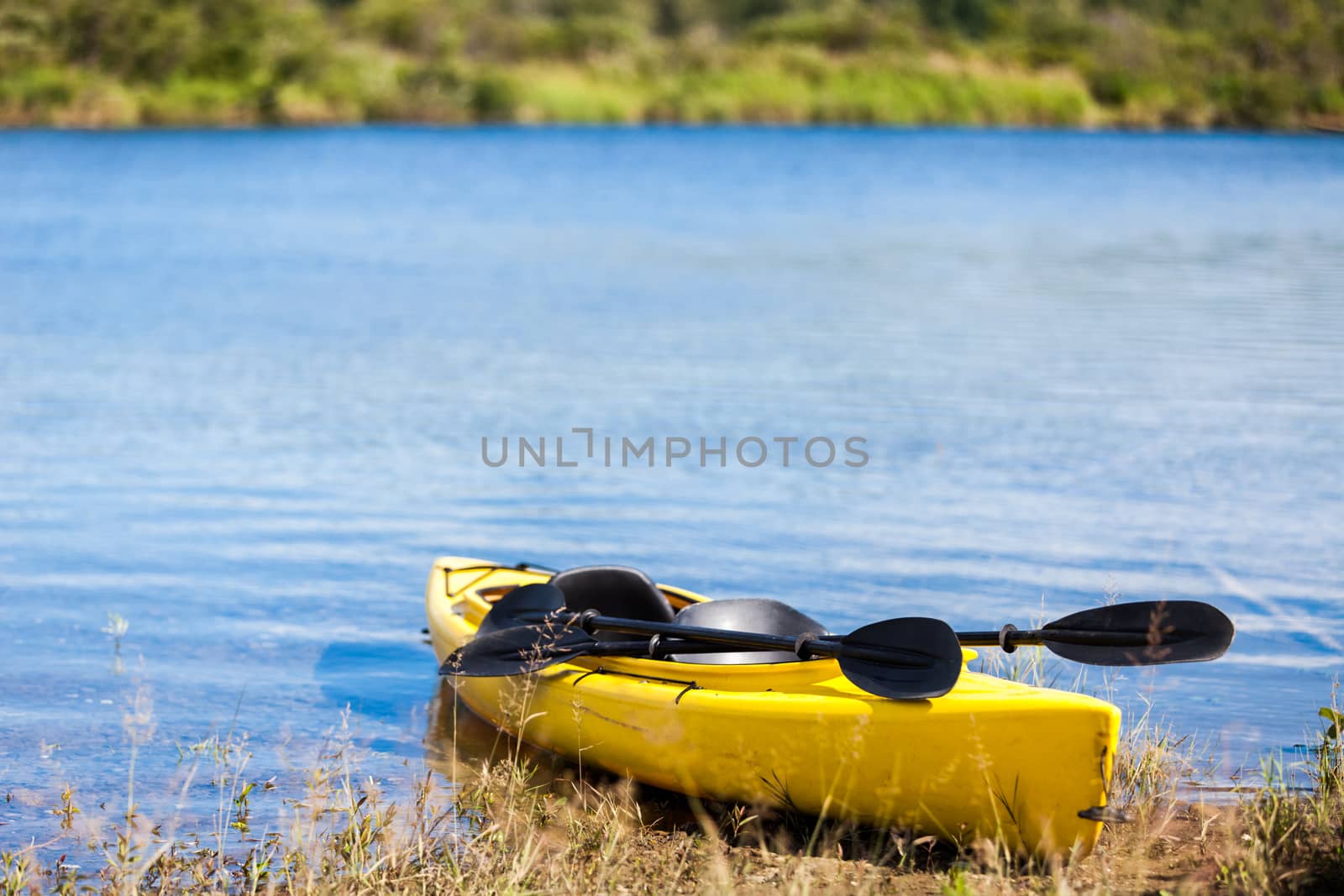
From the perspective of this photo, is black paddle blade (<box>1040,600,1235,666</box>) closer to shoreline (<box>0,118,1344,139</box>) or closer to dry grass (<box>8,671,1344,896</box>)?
dry grass (<box>8,671,1344,896</box>)

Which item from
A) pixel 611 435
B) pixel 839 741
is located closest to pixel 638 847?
pixel 839 741

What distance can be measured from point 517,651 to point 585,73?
141 ft

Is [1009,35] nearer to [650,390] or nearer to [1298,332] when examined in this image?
[1298,332]

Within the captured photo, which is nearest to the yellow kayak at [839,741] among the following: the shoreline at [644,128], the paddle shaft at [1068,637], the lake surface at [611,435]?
the paddle shaft at [1068,637]

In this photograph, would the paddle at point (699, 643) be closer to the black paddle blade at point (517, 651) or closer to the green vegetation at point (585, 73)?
the black paddle blade at point (517, 651)

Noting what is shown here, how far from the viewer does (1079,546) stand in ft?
25.8

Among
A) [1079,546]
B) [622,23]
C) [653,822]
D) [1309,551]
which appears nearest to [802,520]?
[1079,546]

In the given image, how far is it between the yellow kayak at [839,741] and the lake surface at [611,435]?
0.80 metres

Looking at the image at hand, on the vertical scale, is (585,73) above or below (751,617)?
above

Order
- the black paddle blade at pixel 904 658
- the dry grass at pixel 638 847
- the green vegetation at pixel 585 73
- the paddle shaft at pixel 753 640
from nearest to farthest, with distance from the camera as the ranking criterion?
the dry grass at pixel 638 847 → the black paddle blade at pixel 904 658 → the paddle shaft at pixel 753 640 → the green vegetation at pixel 585 73

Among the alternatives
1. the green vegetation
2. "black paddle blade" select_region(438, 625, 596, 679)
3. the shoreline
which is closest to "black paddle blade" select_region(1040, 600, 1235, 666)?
"black paddle blade" select_region(438, 625, 596, 679)

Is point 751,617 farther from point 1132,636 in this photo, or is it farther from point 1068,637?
point 1132,636

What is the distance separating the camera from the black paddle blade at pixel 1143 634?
431 cm

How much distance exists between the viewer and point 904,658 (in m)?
4.31
